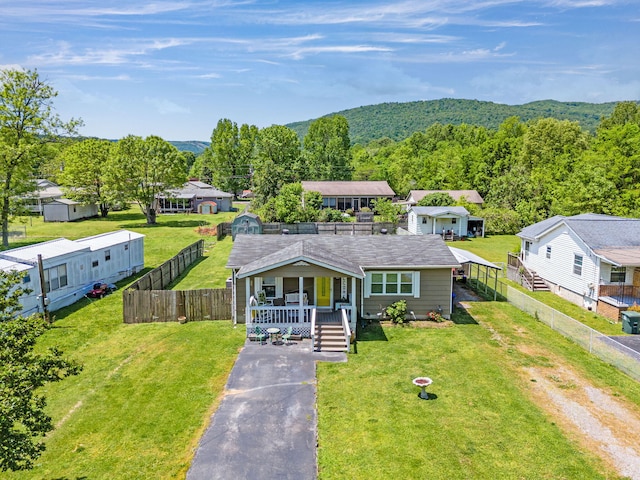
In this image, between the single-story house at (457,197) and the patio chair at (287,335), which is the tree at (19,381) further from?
the single-story house at (457,197)

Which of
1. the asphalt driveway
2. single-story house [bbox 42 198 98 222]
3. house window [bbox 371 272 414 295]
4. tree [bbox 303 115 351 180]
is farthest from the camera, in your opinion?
tree [bbox 303 115 351 180]

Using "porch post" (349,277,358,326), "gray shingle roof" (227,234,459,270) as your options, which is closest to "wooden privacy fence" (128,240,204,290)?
"gray shingle roof" (227,234,459,270)

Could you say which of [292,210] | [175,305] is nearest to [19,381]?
[175,305]

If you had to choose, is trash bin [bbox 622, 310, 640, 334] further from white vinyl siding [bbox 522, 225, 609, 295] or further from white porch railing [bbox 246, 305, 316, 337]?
white porch railing [bbox 246, 305, 316, 337]

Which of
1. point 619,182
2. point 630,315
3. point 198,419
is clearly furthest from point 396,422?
point 619,182

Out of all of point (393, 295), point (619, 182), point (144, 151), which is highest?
point (144, 151)

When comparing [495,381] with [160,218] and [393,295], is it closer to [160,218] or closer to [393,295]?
[393,295]

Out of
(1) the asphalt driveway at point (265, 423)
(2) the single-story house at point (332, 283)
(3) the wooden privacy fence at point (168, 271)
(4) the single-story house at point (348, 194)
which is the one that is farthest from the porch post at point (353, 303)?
(4) the single-story house at point (348, 194)
